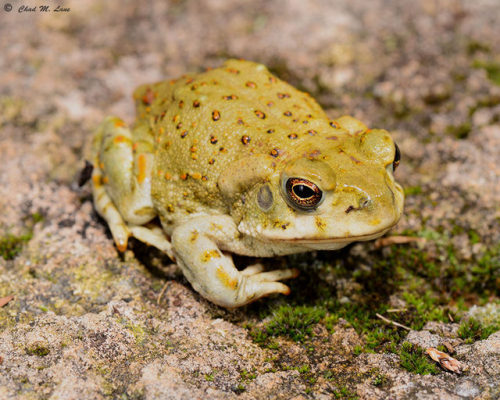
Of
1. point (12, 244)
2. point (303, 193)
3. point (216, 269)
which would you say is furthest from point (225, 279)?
point (12, 244)

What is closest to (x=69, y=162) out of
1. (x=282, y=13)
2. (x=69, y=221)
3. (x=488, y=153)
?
(x=69, y=221)

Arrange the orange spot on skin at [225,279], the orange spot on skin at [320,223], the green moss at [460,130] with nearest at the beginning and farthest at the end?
the orange spot on skin at [320,223] → the orange spot on skin at [225,279] → the green moss at [460,130]

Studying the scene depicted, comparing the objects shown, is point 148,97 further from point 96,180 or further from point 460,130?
point 460,130

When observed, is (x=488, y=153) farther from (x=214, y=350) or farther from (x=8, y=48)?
(x=8, y=48)

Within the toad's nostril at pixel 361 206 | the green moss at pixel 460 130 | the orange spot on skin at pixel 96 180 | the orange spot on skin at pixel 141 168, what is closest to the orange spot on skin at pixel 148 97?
the orange spot on skin at pixel 141 168

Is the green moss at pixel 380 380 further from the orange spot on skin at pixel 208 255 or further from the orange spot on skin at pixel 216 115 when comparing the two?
the orange spot on skin at pixel 216 115
